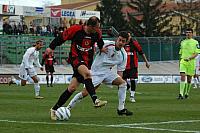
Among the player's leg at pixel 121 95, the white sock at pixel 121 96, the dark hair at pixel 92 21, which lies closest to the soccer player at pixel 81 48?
the dark hair at pixel 92 21

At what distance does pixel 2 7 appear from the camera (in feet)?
177

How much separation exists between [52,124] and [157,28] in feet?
Result: 246

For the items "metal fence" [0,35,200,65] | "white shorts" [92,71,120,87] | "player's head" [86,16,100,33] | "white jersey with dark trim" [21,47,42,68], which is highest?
"player's head" [86,16,100,33]

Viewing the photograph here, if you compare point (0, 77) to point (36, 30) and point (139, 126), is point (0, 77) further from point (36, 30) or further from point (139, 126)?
point (139, 126)

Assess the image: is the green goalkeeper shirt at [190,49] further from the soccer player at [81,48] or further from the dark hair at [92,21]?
the dark hair at [92,21]

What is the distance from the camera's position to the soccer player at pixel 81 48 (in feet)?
41.0

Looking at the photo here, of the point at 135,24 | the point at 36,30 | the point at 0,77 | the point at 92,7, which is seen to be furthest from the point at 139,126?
the point at 92,7

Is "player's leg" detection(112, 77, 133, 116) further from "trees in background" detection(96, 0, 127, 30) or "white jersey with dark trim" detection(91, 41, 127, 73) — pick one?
"trees in background" detection(96, 0, 127, 30)

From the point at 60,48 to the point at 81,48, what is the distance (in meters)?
37.3

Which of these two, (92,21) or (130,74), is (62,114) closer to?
(92,21)

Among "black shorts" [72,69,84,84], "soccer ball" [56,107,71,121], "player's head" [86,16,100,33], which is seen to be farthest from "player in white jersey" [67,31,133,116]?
"soccer ball" [56,107,71,121]

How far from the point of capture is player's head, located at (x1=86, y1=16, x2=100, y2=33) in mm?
12375

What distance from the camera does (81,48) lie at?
501 inches

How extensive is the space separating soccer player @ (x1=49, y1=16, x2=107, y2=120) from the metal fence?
117 ft
